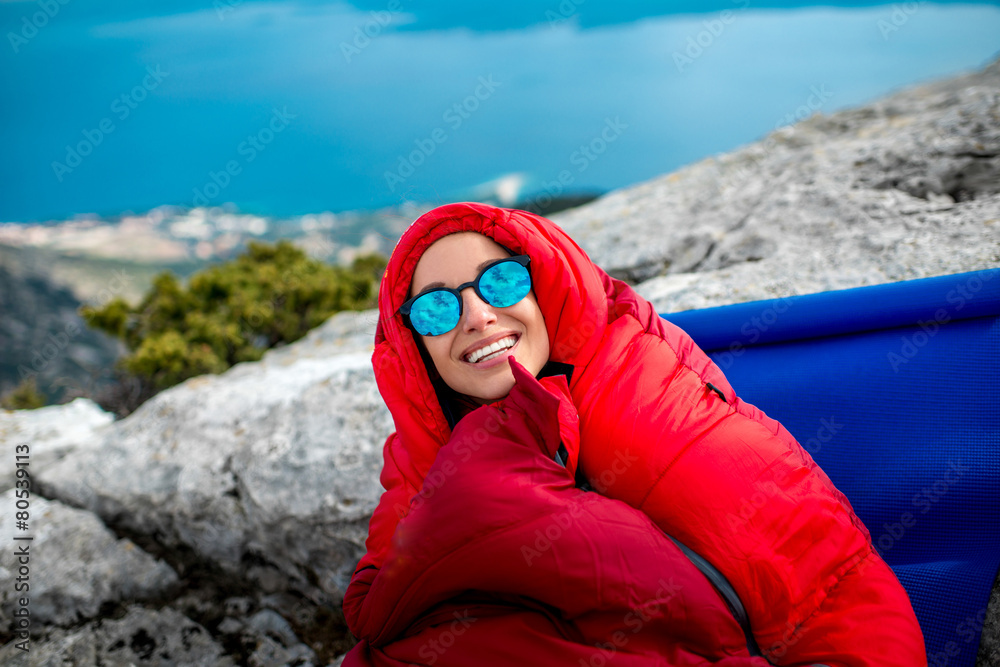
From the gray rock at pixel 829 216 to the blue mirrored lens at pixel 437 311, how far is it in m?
1.48

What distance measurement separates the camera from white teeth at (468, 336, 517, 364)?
4.97 ft

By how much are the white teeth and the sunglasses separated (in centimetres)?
9

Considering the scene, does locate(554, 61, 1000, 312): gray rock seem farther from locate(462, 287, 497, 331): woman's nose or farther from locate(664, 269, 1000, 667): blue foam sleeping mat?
locate(462, 287, 497, 331): woman's nose

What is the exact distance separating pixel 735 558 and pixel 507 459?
55 centimetres

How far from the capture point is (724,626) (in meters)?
1.22

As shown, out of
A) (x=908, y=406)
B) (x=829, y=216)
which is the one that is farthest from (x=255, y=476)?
(x=829, y=216)

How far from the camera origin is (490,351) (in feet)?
4.97

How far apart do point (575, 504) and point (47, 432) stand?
3.51m

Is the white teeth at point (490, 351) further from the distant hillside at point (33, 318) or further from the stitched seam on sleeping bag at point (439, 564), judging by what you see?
the distant hillside at point (33, 318)

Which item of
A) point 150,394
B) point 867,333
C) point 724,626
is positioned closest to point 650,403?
point 724,626

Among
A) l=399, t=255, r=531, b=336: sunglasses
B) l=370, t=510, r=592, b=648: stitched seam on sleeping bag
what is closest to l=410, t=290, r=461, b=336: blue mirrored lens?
l=399, t=255, r=531, b=336: sunglasses

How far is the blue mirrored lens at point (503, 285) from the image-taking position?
1505 mm

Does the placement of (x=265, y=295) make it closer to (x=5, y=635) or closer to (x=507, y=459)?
(x=5, y=635)

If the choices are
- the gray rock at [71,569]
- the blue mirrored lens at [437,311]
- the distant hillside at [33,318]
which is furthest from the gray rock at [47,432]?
the distant hillside at [33,318]
